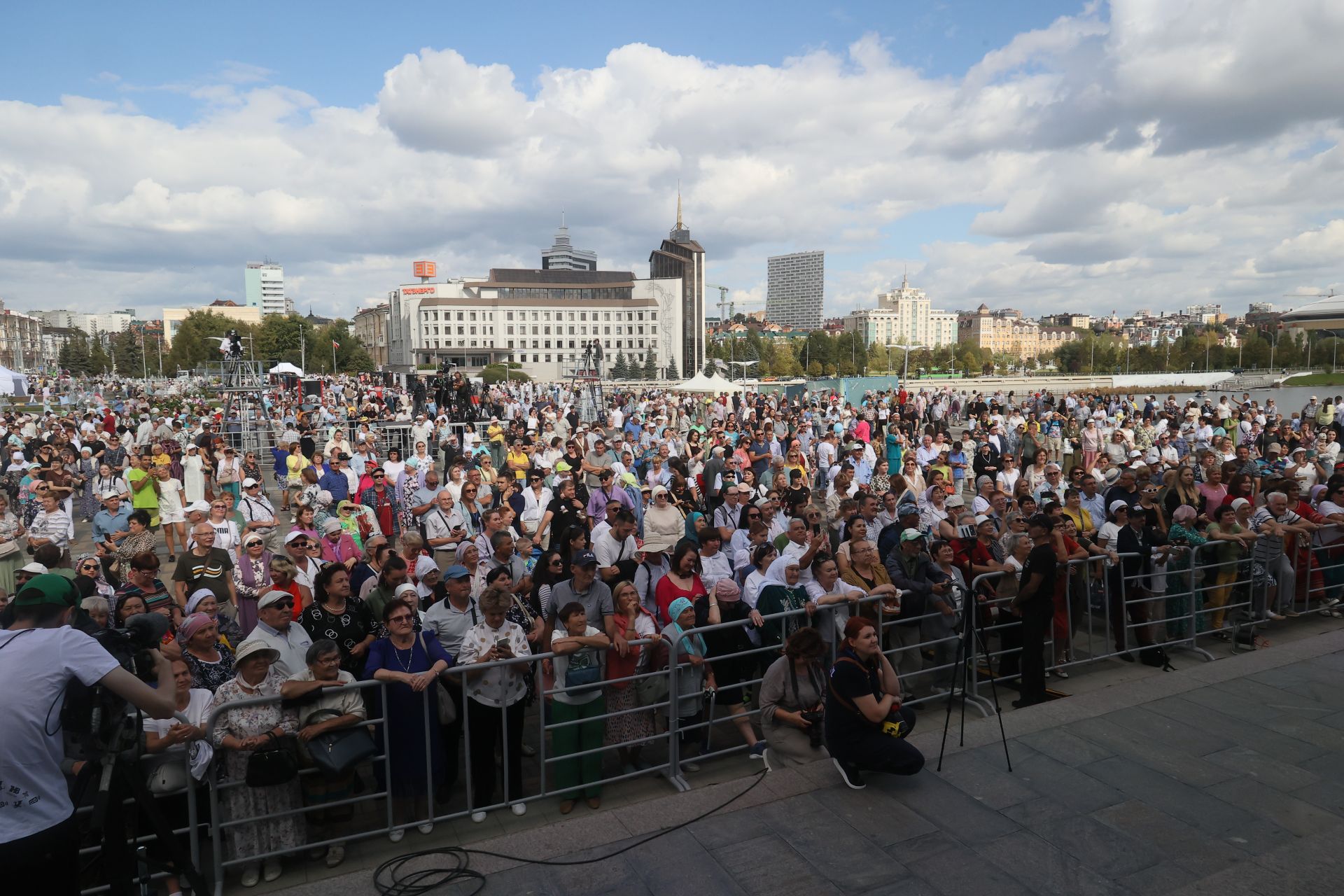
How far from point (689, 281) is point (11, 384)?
487ft

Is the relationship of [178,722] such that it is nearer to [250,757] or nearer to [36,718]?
[250,757]

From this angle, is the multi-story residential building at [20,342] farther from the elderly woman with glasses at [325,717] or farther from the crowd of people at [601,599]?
the elderly woman with glasses at [325,717]

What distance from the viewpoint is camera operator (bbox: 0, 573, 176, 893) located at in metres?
2.82

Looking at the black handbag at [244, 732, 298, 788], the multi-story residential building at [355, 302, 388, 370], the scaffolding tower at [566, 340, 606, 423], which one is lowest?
the black handbag at [244, 732, 298, 788]

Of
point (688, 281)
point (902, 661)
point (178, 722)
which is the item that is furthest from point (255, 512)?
point (688, 281)

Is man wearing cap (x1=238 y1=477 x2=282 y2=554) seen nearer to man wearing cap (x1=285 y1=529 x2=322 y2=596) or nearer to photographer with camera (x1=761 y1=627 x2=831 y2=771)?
man wearing cap (x1=285 y1=529 x2=322 y2=596)

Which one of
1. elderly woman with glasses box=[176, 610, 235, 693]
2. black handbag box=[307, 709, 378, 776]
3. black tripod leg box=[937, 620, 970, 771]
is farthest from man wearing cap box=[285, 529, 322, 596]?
black tripod leg box=[937, 620, 970, 771]

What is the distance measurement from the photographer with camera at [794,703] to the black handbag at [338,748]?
2.40 meters

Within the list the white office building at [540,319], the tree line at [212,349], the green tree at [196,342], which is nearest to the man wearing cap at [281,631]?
the tree line at [212,349]

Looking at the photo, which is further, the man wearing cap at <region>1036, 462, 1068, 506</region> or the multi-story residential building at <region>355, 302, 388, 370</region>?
the multi-story residential building at <region>355, 302, 388, 370</region>

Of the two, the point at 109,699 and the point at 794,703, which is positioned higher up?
the point at 109,699

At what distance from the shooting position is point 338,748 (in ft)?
14.0

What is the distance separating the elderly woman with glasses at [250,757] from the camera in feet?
13.8

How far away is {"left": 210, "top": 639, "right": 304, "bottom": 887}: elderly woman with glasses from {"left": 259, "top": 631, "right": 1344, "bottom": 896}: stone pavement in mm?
324
